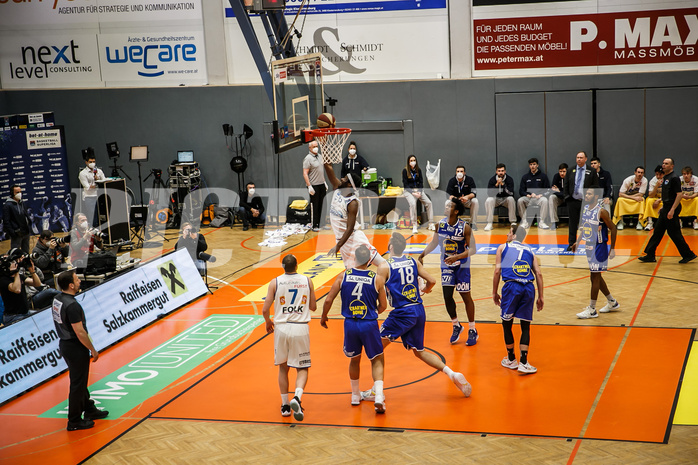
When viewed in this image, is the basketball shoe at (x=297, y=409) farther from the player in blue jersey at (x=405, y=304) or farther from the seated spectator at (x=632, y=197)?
the seated spectator at (x=632, y=197)

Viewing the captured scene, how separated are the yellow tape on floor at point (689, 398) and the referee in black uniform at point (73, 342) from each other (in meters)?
6.46

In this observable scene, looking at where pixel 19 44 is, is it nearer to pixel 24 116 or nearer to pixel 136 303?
pixel 24 116

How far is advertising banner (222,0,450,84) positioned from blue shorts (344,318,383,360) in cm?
1310

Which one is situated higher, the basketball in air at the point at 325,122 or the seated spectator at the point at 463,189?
the basketball in air at the point at 325,122

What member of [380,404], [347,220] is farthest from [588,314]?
[380,404]

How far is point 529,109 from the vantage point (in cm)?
1923

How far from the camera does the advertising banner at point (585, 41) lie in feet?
59.4

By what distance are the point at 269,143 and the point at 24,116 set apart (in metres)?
6.69

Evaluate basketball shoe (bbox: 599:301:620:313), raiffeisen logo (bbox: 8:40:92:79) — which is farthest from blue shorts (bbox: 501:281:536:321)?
raiffeisen logo (bbox: 8:40:92:79)

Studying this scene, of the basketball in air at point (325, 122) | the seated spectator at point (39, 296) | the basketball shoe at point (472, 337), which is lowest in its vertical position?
the basketball shoe at point (472, 337)

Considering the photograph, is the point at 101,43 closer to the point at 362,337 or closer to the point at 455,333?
the point at 455,333

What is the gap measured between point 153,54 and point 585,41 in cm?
1201

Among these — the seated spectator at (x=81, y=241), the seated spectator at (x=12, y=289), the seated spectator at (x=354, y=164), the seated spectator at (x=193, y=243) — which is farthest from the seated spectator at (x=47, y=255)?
the seated spectator at (x=354, y=164)

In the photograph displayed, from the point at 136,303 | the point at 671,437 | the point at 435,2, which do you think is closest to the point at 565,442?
the point at 671,437
